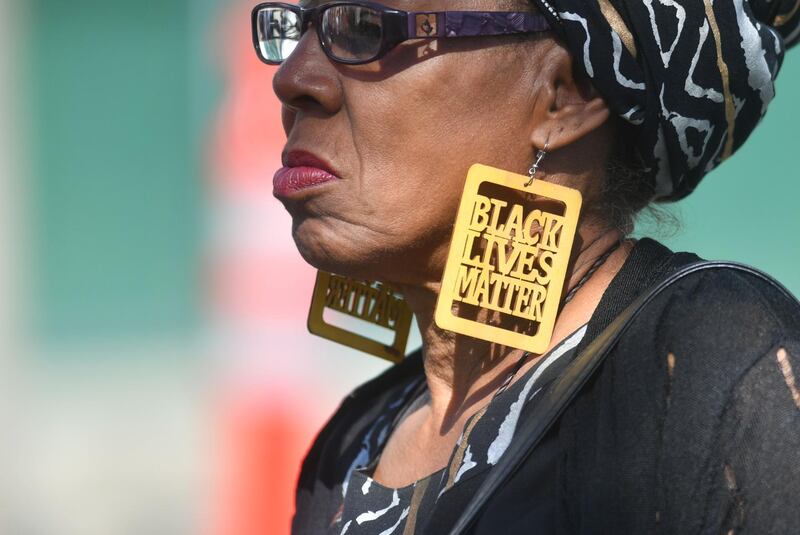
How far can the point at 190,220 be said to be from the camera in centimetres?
741

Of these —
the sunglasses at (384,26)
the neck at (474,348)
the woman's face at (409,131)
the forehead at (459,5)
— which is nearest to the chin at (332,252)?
the woman's face at (409,131)

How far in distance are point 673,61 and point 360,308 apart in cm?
95

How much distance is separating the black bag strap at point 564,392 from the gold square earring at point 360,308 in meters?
0.88

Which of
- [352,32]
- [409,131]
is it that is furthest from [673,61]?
[352,32]

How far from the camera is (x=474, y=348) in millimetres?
2133

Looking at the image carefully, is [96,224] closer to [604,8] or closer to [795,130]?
[795,130]

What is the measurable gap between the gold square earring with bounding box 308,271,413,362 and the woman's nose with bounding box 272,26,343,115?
52 cm

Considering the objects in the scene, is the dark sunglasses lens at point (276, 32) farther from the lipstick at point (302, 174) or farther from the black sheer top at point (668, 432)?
the black sheer top at point (668, 432)

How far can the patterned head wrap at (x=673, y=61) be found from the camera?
1.86 metres

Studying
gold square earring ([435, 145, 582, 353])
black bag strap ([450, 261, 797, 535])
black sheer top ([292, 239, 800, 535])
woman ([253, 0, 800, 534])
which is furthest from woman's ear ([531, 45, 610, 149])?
black bag strap ([450, 261, 797, 535])

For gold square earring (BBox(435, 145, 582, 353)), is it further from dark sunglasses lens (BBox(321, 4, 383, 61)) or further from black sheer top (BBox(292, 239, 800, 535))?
dark sunglasses lens (BBox(321, 4, 383, 61))

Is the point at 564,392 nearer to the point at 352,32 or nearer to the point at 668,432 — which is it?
the point at 668,432

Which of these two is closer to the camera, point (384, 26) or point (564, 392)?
point (564, 392)

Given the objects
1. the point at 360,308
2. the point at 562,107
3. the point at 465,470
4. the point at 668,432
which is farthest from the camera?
the point at 360,308
